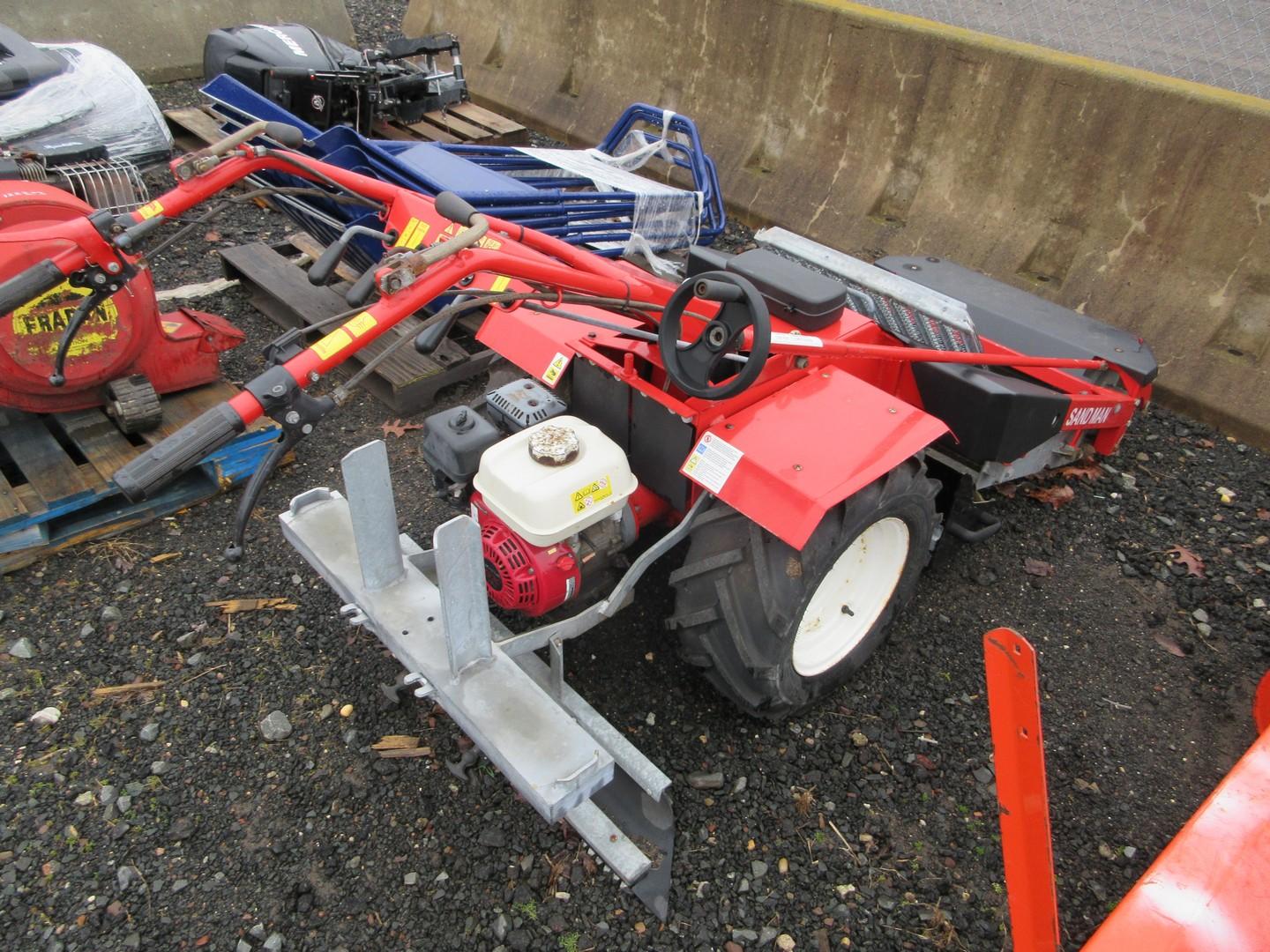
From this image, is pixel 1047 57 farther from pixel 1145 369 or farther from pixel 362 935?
pixel 362 935

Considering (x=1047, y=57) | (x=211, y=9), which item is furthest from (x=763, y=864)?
(x=211, y=9)

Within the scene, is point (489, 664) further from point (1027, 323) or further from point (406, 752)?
point (1027, 323)

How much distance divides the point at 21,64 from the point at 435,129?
233cm

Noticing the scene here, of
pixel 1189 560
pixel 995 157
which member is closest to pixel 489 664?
pixel 1189 560

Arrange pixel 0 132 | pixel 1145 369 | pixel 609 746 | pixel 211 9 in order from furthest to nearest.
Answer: pixel 211 9 → pixel 0 132 → pixel 1145 369 → pixel 609 746

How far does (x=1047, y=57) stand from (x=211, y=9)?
253 inches

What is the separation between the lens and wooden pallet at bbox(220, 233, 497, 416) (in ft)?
12.5

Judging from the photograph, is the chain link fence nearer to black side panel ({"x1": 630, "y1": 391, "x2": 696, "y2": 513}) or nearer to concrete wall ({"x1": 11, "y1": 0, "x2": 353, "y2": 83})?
black side panel ({"x1": 630, "y1": 391, "x2": 696, "y2": 513})

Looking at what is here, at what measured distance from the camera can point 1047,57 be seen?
4.30m

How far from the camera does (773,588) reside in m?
2.23

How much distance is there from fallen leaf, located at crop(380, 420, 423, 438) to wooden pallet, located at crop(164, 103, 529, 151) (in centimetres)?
264

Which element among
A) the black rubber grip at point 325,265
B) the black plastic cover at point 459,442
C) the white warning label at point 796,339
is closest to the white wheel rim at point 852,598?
the white warning label at point 796,339

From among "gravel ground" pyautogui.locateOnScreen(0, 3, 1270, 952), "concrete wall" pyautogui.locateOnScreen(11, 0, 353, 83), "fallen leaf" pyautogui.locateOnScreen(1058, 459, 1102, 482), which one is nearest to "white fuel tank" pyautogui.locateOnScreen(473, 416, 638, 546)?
"gravel ground" pyautogui.locateOnScreen(0, 3, 1270, 952)

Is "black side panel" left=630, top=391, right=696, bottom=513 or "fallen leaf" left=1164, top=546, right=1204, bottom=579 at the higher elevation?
"black side panel" left=630, top=391, right=696, bottom=513
